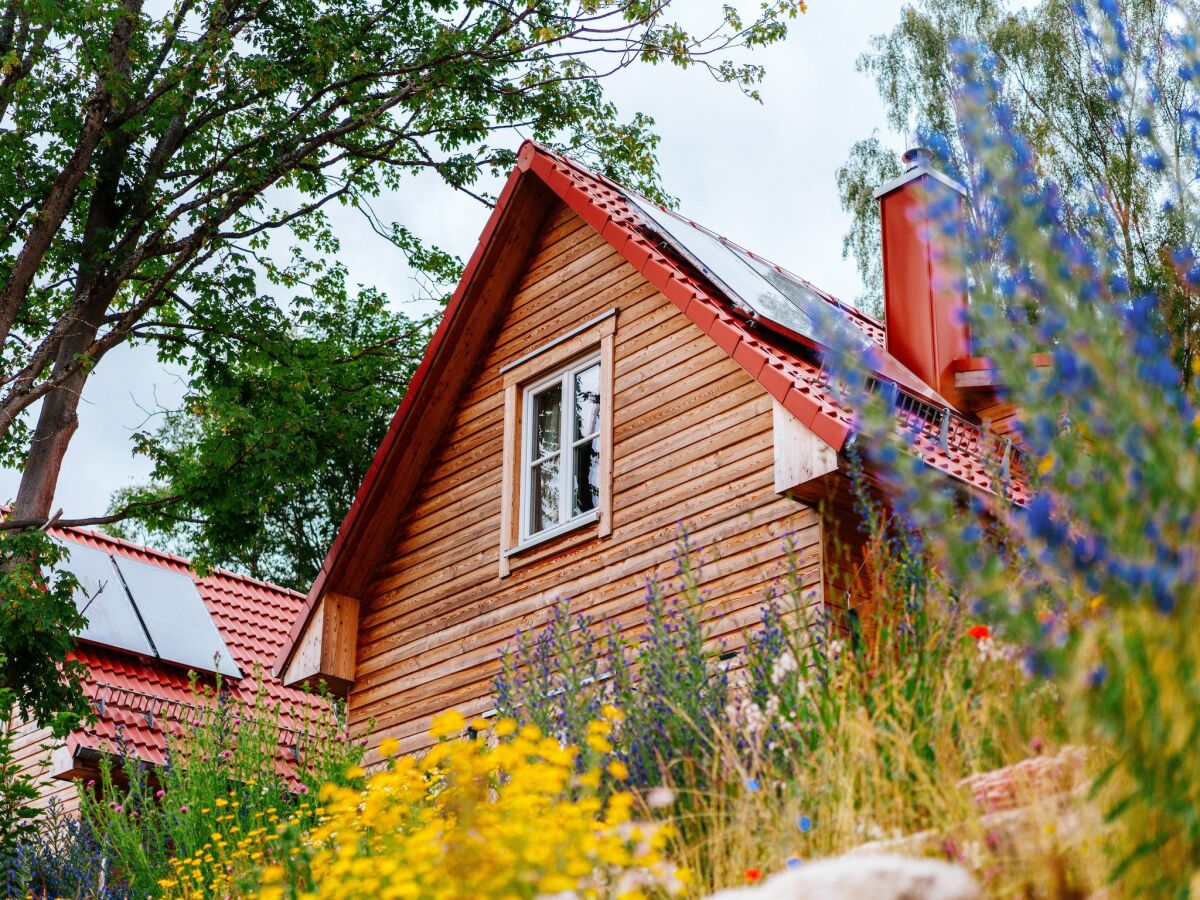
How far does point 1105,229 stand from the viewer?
3.45m

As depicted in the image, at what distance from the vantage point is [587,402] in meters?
11.3

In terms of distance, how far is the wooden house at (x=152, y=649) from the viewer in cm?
1414

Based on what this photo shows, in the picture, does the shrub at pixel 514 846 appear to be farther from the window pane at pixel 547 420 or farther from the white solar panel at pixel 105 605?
the white solar panel at pixel 105 605

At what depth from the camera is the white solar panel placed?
51.1 feet

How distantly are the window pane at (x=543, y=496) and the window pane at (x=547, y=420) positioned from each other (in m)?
0.12

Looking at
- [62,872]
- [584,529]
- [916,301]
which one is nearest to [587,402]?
[584,529]

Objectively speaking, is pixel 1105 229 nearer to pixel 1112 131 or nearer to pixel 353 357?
pixel 353 357

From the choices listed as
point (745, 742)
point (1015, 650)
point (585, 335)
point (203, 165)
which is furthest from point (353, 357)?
point (1015, 650)

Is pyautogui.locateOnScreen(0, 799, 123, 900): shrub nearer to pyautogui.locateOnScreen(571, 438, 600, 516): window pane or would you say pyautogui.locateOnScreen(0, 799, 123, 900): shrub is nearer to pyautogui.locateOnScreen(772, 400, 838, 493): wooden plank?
pyautogui.locateOnScreen(571, 438, 600, 516): window pane

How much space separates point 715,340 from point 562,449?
206 cm

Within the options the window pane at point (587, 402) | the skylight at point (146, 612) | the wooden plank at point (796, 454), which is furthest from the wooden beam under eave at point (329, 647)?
the wooden plank at point (796, 454)

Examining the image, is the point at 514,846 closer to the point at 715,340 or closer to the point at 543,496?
the point at 715,340

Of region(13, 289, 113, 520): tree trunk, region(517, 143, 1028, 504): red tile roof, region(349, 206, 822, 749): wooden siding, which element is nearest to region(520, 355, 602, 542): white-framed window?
region(349, 206, 822, 749): wooden siding

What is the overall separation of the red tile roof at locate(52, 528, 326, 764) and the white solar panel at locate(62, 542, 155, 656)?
183mm
